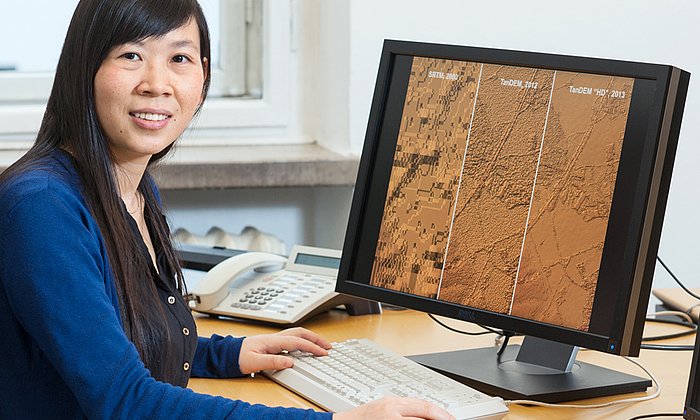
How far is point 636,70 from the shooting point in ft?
3.84

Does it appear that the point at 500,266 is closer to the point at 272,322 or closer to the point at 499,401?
the point at 499,401

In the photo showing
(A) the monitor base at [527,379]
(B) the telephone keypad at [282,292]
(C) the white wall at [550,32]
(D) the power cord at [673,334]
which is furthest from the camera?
(C) the white wall at [550,32]

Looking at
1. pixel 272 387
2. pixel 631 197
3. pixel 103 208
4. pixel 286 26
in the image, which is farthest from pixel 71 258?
pixel 286 26

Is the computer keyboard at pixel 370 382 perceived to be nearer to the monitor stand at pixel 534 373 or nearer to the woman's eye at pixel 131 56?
the monitor stand at pixel 534 373

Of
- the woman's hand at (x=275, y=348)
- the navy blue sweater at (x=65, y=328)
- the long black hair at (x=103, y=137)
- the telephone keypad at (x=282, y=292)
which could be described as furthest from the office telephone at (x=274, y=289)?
the navy blue sweater at (x=65, y=328)

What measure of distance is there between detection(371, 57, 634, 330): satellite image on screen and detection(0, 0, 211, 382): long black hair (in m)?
0.36

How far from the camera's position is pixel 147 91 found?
45.0 inches

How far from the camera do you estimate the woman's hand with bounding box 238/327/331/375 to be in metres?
1.29

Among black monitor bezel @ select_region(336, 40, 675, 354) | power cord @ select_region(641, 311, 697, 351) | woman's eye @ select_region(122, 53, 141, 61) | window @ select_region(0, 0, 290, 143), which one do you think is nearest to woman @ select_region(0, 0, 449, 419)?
woman's eye @ select_region(122, 53, 141, 61)

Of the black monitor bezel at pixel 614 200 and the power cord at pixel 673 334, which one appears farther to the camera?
the power cord at pixel 673 334

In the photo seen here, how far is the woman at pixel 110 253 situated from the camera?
3.24 ft

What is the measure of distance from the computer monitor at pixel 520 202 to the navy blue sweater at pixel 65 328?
0.34 meters

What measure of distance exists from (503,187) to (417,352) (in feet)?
0.99

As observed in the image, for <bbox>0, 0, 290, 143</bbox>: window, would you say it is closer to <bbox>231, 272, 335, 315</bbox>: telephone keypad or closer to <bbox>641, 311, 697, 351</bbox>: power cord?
<bbox>231, 272, 335, 315</bbox>: telephone keypad
